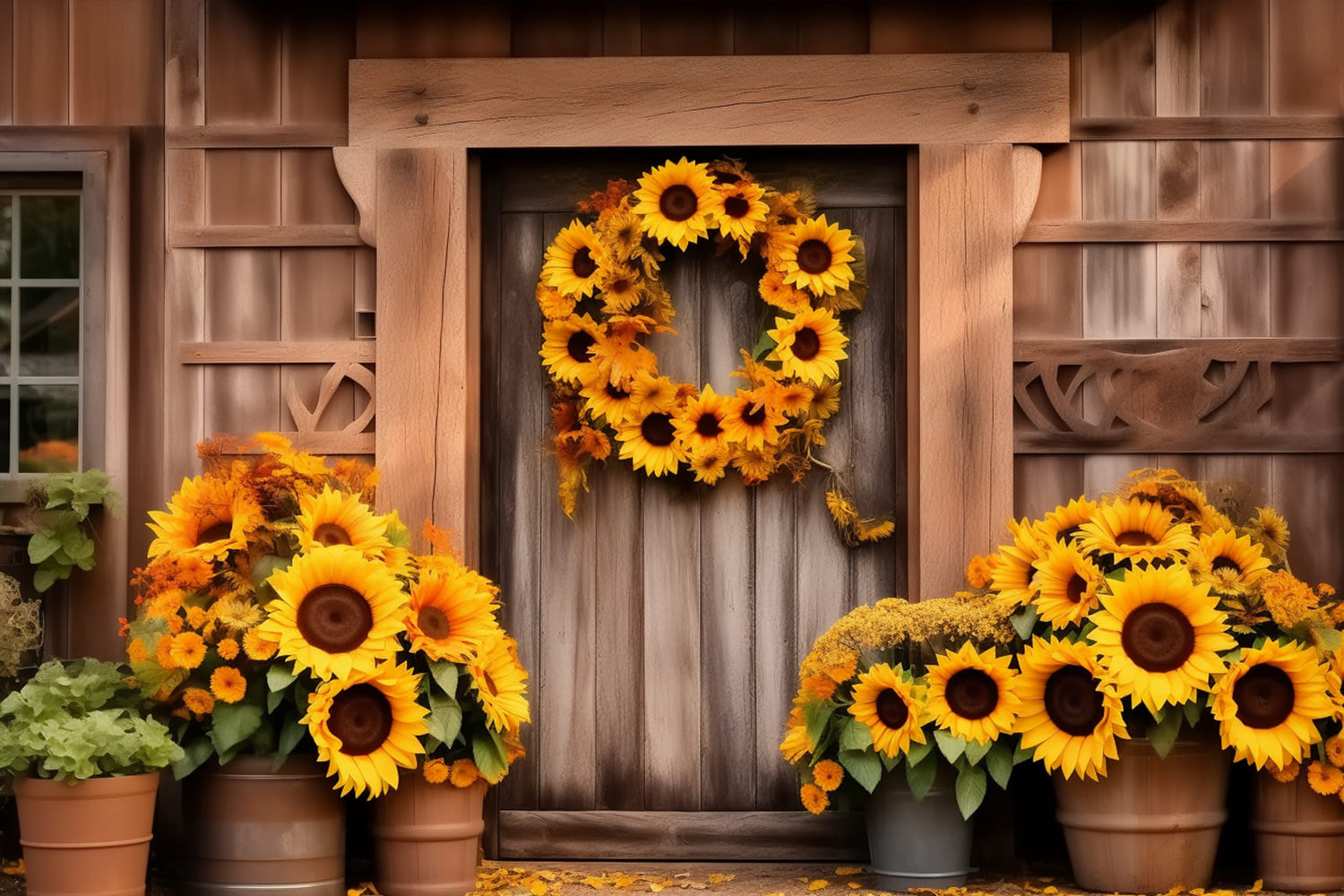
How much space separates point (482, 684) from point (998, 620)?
58.6 inches

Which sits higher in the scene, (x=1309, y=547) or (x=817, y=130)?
(x=817, y=130)

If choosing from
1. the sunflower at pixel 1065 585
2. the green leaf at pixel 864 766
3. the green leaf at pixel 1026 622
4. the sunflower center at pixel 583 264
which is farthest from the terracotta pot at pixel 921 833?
the sunflower center at pixel 583 264

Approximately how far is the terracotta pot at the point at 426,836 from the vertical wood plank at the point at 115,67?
7.65 ft

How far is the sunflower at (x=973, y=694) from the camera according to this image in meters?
4.49

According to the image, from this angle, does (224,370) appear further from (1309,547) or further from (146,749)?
(1309,547)

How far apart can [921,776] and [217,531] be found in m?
2.16

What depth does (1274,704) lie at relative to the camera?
176 inches

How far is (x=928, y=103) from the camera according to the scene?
197 inches

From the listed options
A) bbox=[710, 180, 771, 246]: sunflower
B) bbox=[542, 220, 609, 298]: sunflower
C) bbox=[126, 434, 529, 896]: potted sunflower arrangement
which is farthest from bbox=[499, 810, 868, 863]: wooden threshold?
bbox=[710, 180, 771, 246]: sunflower

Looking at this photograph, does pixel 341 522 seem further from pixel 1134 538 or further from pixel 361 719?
pixel 1134 538

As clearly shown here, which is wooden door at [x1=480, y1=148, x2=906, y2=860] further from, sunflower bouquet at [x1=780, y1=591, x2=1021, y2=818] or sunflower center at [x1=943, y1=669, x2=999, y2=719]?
sunflower center at [x1=943, y1=669, x2=999, y2=719]

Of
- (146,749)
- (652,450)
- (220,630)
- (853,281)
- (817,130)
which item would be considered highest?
(817,130)

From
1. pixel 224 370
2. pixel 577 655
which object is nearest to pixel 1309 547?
pixel 577 655

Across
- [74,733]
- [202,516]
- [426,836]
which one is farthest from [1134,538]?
[74,733]
